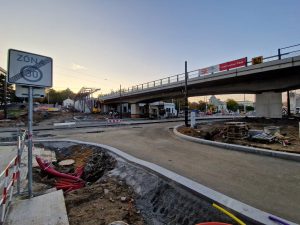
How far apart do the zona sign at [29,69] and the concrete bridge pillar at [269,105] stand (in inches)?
940

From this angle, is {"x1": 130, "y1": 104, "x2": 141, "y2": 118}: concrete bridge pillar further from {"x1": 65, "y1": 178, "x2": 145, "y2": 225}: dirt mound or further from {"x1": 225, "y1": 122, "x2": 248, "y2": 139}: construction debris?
{"x1": 65, "y1": 178, "x2": 145, "y2": 225}: dirt mound

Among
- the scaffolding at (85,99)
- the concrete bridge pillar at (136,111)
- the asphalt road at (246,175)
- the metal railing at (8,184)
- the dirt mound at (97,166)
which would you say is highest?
the scaffolding at (85,99)

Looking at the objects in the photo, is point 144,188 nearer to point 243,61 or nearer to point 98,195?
point 98,195

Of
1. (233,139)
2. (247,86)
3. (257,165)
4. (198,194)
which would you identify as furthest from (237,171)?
(247,86)

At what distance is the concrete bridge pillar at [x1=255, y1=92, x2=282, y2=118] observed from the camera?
21.1 m

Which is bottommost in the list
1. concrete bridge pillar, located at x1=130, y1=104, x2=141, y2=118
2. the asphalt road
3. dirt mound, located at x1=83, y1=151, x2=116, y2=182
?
dirt mound, located at x1=83, y1=151, x2=116, y2=182

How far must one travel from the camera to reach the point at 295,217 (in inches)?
133

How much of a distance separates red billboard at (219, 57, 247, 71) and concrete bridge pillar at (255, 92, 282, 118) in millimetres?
5486

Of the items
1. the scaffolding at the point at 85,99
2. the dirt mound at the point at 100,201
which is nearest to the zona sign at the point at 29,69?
the dirt mound at the point at 100,201

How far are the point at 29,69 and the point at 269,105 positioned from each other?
80.7 feet

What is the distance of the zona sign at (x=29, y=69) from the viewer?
409 cm

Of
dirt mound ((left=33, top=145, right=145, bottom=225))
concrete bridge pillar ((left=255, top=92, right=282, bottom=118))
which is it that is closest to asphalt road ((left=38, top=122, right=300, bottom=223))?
Answer: dirt mound ((left=33, top=145, right=145, bottom=225))

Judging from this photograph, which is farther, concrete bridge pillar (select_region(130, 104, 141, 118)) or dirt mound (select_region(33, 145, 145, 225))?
concrete bridge pillar (select_region(130, 104, 141, 118))

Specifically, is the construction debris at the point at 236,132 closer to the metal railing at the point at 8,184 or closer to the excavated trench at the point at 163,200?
the excavated trench at the point at 163,200
